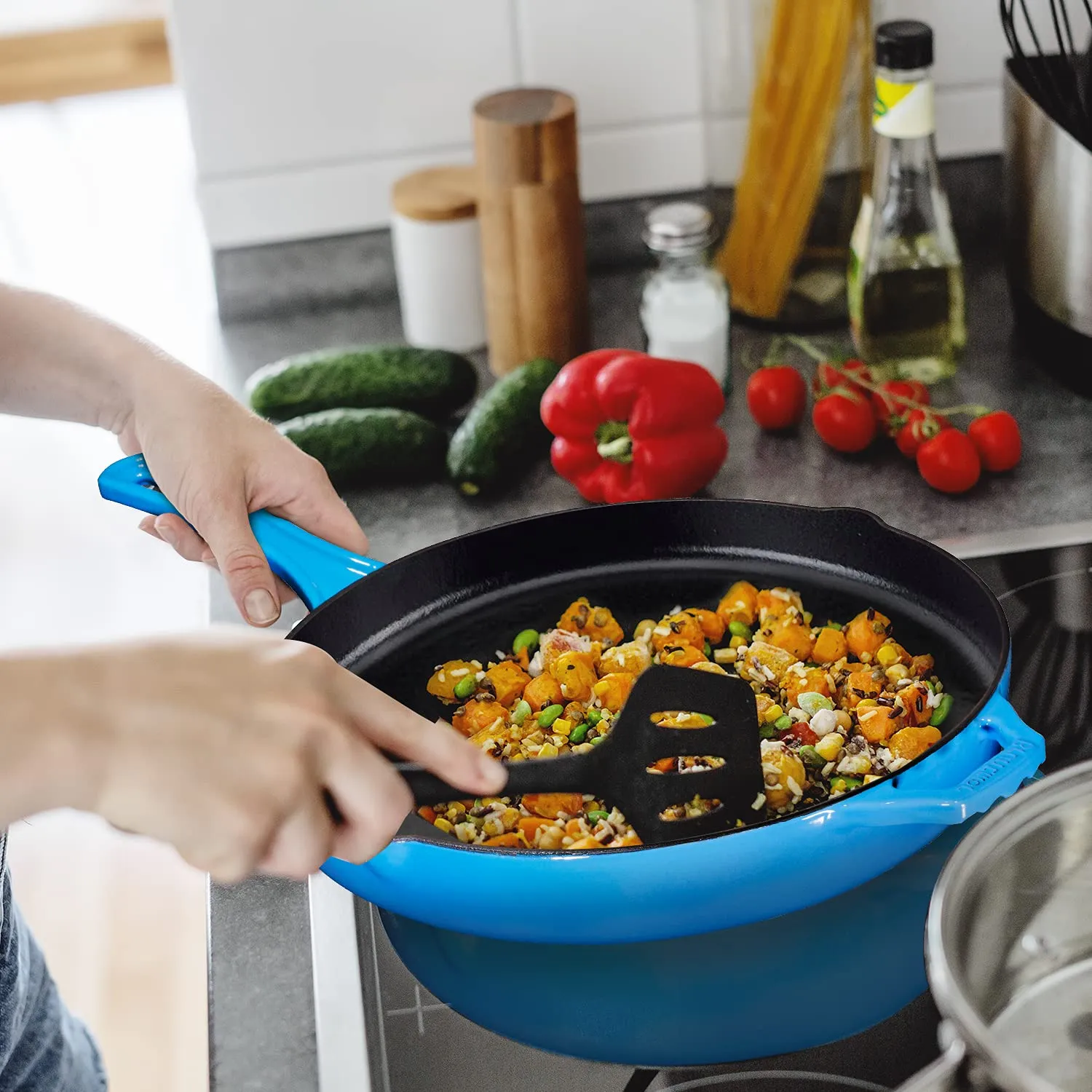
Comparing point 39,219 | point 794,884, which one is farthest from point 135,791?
point 39,219

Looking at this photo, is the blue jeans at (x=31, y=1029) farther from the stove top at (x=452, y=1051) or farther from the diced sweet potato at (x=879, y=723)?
the diced sweet potato at (x=879, y=723)

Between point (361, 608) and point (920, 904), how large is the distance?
1.38 ft

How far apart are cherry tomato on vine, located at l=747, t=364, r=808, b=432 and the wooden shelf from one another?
2.25m

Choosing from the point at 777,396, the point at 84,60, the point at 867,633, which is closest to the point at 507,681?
the point at 867,633

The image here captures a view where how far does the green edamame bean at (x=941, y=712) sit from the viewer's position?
2.93 feet

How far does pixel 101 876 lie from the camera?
196cm

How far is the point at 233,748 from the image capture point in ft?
1.89

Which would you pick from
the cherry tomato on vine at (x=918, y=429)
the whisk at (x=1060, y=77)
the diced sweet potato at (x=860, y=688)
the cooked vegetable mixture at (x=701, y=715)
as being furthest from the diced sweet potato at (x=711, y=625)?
the whisk at (x=1060, y=77)

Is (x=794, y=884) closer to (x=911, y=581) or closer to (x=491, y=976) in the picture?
(x=491, y=976)

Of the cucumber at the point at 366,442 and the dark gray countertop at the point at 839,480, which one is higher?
the cucumber at the point at 366,442

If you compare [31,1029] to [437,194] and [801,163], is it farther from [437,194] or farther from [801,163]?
[801,163]

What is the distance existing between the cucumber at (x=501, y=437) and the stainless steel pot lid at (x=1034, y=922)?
28.3 inches

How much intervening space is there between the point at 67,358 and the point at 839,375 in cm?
64

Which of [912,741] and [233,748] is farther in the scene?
[912,741]
